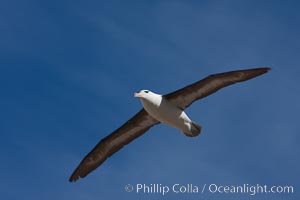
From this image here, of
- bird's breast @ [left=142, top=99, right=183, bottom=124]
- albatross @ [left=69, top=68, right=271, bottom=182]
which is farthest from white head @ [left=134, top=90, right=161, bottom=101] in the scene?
bird's breast @ [left=142, top=99, right=183, bottom=124]

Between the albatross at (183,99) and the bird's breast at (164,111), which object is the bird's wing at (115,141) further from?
the bird's breast at (164,111)

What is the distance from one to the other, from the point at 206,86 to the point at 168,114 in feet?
4.77

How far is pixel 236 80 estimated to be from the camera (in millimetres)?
22828

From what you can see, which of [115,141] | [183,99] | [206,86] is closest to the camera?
[206,86]

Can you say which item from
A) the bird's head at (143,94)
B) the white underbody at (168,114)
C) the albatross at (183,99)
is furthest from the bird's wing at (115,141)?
the white underbody at (168,114)

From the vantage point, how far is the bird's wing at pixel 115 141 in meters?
24.7

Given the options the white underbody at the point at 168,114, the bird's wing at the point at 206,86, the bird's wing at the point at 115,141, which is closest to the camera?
the bird's wing at the point at 206,86

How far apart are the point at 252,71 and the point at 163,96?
289 cm

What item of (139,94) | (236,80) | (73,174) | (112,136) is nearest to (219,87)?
(236,80)

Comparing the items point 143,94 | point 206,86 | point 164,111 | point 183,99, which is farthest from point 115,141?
point 206,86

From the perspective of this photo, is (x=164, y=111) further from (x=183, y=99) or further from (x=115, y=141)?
(x=115, y=141)

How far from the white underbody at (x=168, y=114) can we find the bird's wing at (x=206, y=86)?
0.32 m

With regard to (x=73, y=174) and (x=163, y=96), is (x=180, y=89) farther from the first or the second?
(x=73, y=174)

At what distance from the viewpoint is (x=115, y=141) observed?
25.4 metres
